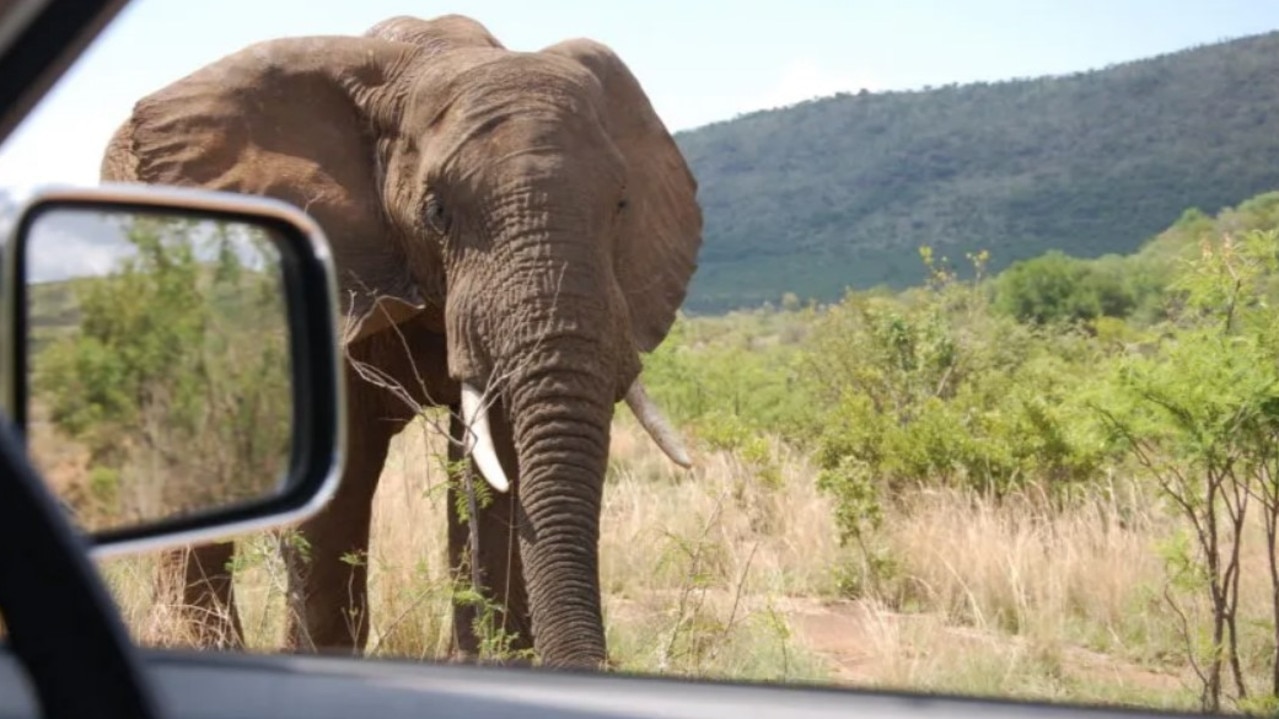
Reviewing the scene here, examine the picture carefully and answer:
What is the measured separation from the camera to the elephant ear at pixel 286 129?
236 inches

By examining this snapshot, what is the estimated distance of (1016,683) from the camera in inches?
235

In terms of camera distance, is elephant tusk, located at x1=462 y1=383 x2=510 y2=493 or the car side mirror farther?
elephant tusk, located at x1=462 y1=383 x2=510 y2=493

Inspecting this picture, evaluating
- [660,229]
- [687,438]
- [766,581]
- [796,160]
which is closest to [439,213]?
[660,229]

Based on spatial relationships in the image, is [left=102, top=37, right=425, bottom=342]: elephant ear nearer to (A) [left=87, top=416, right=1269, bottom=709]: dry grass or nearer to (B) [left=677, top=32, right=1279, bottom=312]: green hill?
(A) [left=87, top=416, right=1269, bottom=709]: dry grass

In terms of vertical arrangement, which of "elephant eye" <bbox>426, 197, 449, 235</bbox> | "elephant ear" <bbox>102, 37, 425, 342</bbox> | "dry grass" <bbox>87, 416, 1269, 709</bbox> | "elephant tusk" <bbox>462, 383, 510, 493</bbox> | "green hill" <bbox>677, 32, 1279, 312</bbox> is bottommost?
"dry grass" <bbox>87, 416, 1269, 709</bbox>

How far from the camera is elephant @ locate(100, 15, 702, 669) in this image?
5098 millimetres

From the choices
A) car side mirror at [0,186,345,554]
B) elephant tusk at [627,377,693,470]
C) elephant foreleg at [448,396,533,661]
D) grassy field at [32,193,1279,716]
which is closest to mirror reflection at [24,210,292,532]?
car side mirror at [0,186,345,554]

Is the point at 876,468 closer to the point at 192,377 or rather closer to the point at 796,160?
the point at 192,377

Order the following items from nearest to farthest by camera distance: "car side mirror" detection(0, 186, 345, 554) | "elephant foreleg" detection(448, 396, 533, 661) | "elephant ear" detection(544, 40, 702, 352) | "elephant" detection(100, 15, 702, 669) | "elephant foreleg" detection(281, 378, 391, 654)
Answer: "car side mirror" detection(0, 186, 345, 554)
"elephant" detection(100, 15, 702, 669)
"elephant foreleg" detection(448, 396, 533, 661)
"elephant foreleg" detection(281, 378, 391, 654)
"elephant ear" detection(544, 40, 702, 352)

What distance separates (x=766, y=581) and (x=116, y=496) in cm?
621

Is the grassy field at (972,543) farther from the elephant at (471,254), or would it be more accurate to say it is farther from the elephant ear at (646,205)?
the elephant ear at (646,205)


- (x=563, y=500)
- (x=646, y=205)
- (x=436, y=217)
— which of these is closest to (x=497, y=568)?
(x=563, y=500)

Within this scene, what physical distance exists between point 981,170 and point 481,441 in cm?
Result: 5561

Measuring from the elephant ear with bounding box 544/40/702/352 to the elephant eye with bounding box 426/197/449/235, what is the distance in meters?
0.64
